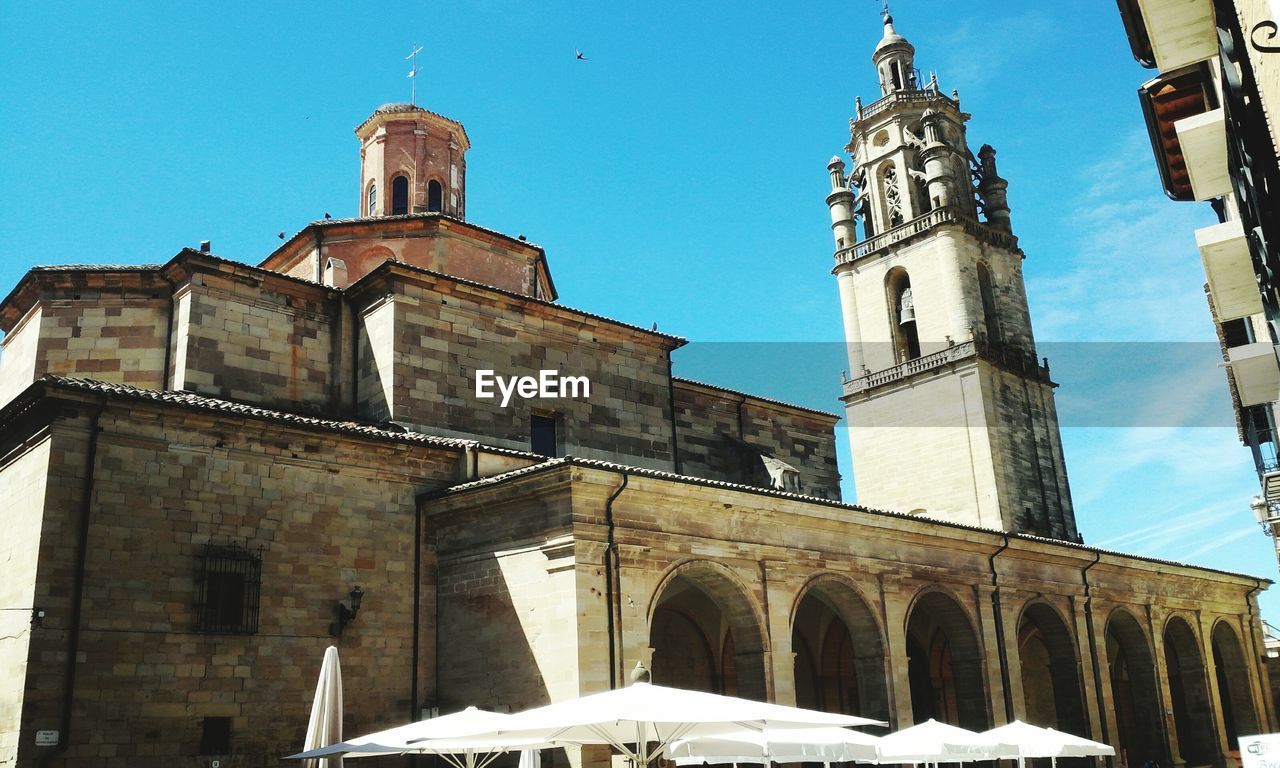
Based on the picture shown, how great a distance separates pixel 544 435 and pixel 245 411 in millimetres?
6189

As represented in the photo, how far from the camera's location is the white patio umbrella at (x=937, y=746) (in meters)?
12.6

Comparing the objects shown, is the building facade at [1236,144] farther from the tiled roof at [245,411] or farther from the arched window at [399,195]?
the arched window at [399,195]

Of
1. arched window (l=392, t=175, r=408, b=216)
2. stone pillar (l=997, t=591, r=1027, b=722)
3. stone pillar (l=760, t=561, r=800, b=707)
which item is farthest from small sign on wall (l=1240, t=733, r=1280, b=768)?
arched window (l=392, t=175, r=408, b=216)

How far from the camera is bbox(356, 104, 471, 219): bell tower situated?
2336 centimetres

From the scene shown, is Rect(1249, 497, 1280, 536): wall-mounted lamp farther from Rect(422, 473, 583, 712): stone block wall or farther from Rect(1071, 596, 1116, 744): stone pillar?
Rect(422, 473, 583, 712): stone block wall

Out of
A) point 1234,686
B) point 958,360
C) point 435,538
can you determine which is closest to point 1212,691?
point 1234,686

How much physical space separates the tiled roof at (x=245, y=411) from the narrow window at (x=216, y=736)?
401 centimetres

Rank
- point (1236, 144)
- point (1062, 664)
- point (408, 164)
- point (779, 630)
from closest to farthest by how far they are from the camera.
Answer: point (1236, 144) → point (779, 630) → point (1062, 664) → point (408, 164)

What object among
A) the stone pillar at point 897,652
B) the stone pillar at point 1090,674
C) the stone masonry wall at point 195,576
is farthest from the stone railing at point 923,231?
the stone masonry wall at point 195,576

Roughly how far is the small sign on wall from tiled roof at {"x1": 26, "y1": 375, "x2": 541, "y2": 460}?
33.7ft

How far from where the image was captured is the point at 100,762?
39.8ft

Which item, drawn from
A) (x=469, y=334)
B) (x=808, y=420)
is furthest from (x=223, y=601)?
(x=808, y=420)

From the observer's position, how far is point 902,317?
116 ft

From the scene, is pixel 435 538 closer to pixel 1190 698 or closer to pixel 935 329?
pixel 1190 698
